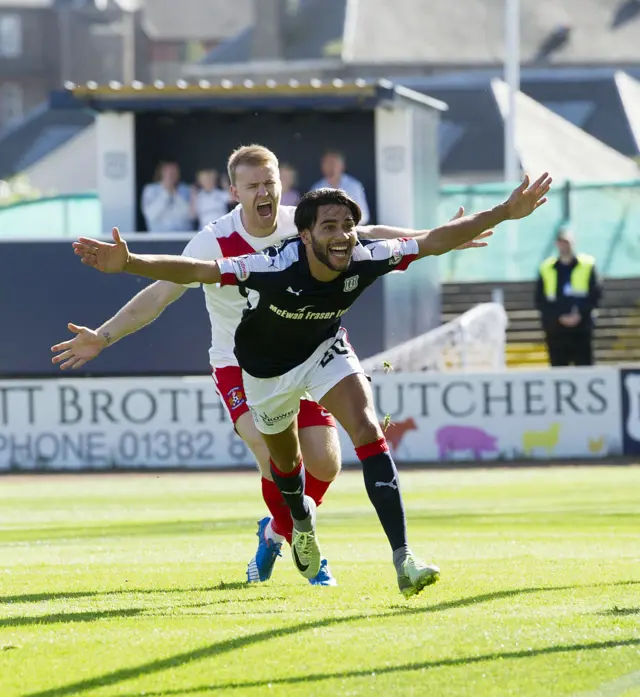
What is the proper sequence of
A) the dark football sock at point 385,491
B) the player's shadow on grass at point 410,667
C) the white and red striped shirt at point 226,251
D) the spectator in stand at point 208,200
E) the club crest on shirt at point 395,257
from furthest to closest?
the spectator in stand at point 208,200
the white and red striped shirt at point 226,251
the club crest on shirt at point 395,257
the dark football sock at point 385,491
the player's shadow on grass at point 410,667

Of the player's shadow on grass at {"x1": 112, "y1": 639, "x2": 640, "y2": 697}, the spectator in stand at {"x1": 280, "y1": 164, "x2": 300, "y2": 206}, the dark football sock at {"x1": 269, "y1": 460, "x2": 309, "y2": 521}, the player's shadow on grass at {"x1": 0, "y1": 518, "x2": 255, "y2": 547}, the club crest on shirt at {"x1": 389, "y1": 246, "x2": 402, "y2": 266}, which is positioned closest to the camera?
the player's shadow on grass at {"x1": 112, "y1": 639, "x2": 640, "y2": 697}

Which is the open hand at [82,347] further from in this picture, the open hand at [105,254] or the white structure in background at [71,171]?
the white structure in background at [71,171]

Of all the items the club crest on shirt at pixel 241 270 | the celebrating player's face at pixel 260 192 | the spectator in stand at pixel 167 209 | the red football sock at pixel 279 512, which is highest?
the spectator in stand at pixel 167 209

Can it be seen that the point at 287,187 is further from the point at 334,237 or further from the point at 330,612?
the point at 330,612

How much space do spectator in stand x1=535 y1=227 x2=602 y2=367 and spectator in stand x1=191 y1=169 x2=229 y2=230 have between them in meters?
4.87

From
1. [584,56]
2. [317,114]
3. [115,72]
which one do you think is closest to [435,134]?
[317,114]

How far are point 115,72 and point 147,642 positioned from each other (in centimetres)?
8715

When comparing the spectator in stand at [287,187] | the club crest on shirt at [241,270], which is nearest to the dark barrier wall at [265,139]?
the spectator in stand at [287,187]

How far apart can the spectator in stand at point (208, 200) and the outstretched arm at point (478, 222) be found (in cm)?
1591

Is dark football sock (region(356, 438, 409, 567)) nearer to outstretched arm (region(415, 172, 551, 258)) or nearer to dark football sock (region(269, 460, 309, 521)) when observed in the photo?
dark football sock (region(269, 460, 309, 521))

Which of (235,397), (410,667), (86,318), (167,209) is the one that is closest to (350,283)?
(235,397)

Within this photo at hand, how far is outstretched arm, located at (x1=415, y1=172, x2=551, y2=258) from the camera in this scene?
7.35m

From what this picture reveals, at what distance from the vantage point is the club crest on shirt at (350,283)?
7.07m

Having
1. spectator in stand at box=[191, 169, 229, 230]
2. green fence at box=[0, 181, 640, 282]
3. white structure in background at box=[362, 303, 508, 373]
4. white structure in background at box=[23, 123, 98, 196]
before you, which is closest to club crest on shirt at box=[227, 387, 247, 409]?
white structure in background at box=[362, 303, 508, 373]
